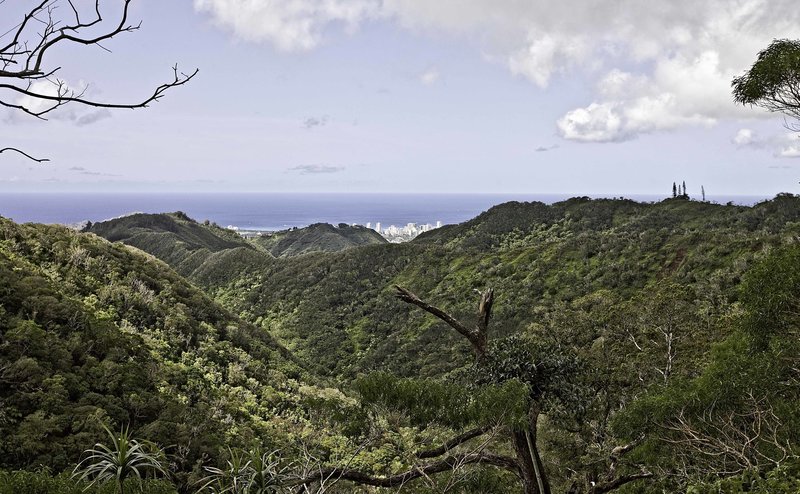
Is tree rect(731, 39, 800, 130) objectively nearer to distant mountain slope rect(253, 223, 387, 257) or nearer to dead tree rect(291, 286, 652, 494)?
dead tree rect(291, 286, 652, 494)

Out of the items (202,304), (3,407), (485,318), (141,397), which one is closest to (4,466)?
(3,407)

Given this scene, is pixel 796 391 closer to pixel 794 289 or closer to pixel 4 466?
pixel 794 289

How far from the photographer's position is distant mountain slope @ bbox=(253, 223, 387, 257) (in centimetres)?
10875

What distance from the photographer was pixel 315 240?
372 feet

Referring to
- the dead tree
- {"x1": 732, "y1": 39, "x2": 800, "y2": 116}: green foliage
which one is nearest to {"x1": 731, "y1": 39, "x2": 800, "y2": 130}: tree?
{"x1": 732, "y1": 39, "x2": 800, "y2": 116}: green foliage

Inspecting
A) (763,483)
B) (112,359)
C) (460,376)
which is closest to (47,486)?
(460,376)

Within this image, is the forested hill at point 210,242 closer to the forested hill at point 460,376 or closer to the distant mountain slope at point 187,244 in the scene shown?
the distant mountain slope at point 187,244

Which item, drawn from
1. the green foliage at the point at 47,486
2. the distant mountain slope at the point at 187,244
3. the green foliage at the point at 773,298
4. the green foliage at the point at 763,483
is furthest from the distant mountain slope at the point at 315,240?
the green foliage at the point at 763,483

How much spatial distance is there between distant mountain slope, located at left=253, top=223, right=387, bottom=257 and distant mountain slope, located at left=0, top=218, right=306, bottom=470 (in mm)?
82857

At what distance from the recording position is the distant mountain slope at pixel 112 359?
10.1m

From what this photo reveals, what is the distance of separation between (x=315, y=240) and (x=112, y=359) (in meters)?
100

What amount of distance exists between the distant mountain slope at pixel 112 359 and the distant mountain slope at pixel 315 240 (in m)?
82.9

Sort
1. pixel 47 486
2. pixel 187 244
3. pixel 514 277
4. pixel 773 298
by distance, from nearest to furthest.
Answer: pixel 47 486, pixel 773 298, pixel 514 277, pixel 187 244

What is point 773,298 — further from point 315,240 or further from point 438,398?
point 315,240
